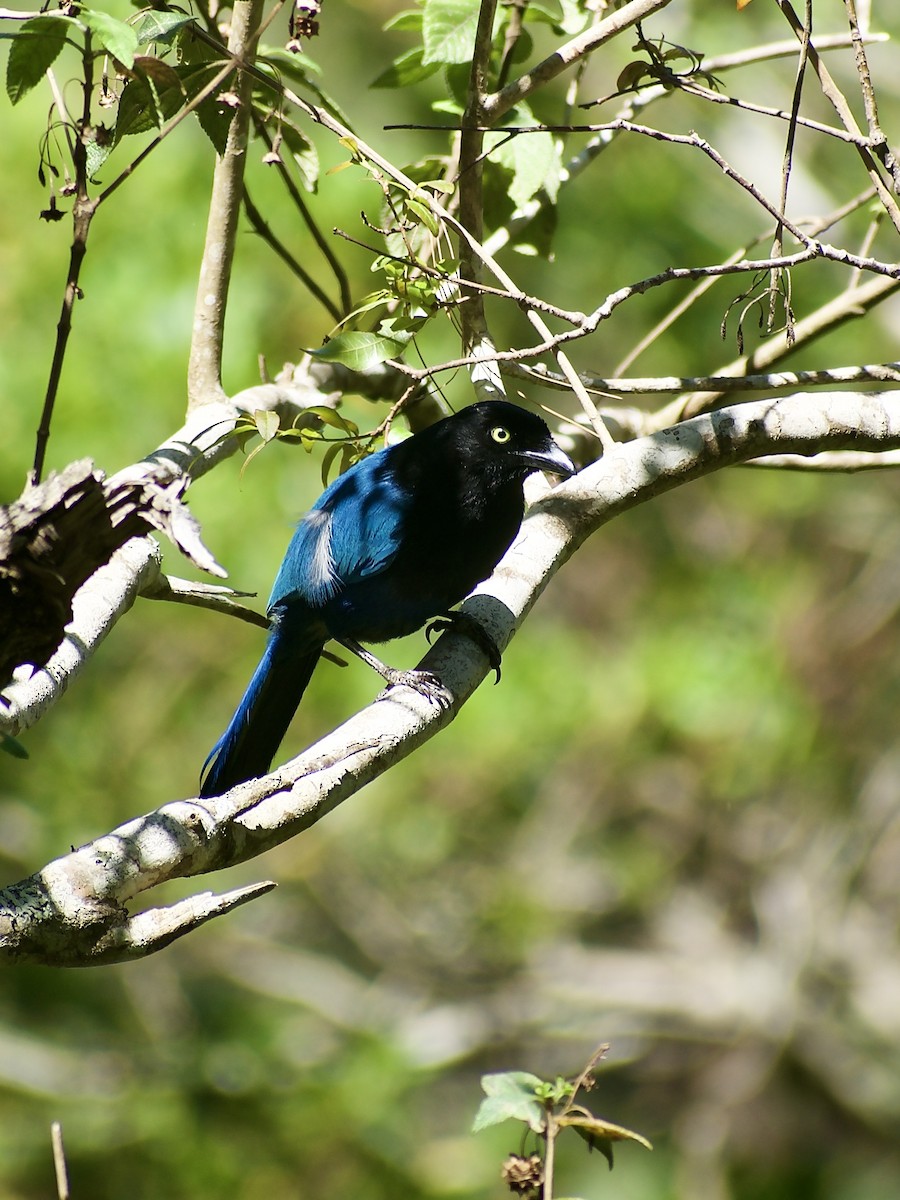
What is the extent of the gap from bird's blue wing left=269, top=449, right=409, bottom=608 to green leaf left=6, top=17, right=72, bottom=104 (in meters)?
1.81

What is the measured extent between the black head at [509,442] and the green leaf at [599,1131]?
2.16m

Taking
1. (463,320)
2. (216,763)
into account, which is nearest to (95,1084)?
(216,763)

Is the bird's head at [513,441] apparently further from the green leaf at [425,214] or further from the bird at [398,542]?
the green leaf at [425,214]

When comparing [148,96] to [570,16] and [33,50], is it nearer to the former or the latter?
[33,50]

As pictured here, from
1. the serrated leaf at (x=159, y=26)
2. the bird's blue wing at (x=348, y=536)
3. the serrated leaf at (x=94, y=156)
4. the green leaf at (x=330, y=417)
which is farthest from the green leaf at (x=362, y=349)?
the bird's blue wing at (x=348, y=536)

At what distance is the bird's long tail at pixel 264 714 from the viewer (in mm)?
4383

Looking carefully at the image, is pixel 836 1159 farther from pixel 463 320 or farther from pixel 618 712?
pixel 463 320

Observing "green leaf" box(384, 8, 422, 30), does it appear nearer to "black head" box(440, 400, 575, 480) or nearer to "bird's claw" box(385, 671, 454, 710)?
"black head" box(440, 400, 575, 480)

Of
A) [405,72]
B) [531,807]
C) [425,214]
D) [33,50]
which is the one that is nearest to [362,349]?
[425,214]

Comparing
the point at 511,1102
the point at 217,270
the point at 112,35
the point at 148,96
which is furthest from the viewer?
the point at 217,270

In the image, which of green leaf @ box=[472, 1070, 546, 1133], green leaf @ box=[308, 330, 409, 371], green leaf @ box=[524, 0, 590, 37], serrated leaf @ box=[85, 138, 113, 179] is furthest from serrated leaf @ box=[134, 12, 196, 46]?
green leaf @ box=[472, 1070, 546, 1133]

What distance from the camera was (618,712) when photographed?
909 cm

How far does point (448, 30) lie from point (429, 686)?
193cm

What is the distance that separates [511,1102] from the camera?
2.41m
